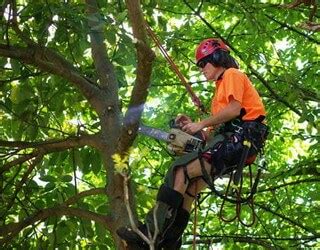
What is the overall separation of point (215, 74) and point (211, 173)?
695 millimetres

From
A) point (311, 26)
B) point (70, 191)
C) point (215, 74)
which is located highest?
point (215, 74)

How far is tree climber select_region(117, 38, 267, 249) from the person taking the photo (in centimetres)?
301

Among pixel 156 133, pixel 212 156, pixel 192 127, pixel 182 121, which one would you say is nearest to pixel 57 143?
pixel 156 133

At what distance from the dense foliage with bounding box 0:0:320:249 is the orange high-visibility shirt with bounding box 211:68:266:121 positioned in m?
0.48

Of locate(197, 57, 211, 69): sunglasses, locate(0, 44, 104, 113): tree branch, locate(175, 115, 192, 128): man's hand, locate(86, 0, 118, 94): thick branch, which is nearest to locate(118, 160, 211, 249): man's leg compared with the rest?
locate(175, 115, 192, 128): man's hand

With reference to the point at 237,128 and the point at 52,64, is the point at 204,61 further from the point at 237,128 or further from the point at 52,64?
the point at 52,64

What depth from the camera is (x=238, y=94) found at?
120 inches

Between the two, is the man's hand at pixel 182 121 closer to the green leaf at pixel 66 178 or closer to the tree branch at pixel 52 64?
the tree branch at pixel 52 64

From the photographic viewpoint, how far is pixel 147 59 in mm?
2432

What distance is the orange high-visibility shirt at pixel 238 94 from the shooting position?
3049mm

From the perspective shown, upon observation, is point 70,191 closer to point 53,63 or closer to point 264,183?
point 53,63

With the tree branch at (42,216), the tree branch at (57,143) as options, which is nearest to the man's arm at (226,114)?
the tree branch at (57,143)

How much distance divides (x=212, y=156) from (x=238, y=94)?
0.40m

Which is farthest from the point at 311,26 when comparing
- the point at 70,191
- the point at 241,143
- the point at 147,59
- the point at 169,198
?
the point at 70,191
